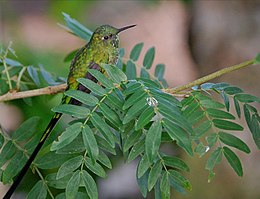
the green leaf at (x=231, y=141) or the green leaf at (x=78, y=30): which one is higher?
the green leaf at (x=78, y=30)

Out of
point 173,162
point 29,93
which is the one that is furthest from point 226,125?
point 29,93

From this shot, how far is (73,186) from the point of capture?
1253 millimetres

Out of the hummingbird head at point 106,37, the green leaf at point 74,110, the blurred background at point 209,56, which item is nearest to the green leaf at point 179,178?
the green leaf at point 74,110

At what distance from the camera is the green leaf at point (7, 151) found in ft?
4.89

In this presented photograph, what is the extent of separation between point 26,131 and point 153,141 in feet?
1.91

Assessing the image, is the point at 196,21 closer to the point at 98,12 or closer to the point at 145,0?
the point at 145,0

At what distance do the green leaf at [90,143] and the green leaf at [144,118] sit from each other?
108 mm

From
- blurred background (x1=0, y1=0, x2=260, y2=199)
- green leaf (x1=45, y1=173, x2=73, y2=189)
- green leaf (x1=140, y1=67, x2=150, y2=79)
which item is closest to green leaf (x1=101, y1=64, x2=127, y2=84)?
green leaf (x1=45, y1=173, x2=73, y2=189)

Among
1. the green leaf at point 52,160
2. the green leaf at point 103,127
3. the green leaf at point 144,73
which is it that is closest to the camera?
the green leaf at point 103,127

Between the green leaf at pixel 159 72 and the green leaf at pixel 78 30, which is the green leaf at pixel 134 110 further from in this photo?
the green leaf at pixel 78 30

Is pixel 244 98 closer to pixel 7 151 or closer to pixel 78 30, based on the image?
pixel 7 151

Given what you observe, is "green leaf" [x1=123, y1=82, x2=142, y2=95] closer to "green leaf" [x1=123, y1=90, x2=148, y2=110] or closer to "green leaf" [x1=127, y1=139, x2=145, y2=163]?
"green leaf" [x1=123, y1=90, x2=148, y2=110]

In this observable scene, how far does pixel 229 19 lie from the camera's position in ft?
12.1

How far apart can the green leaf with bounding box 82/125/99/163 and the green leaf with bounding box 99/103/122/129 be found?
0.05 metres
